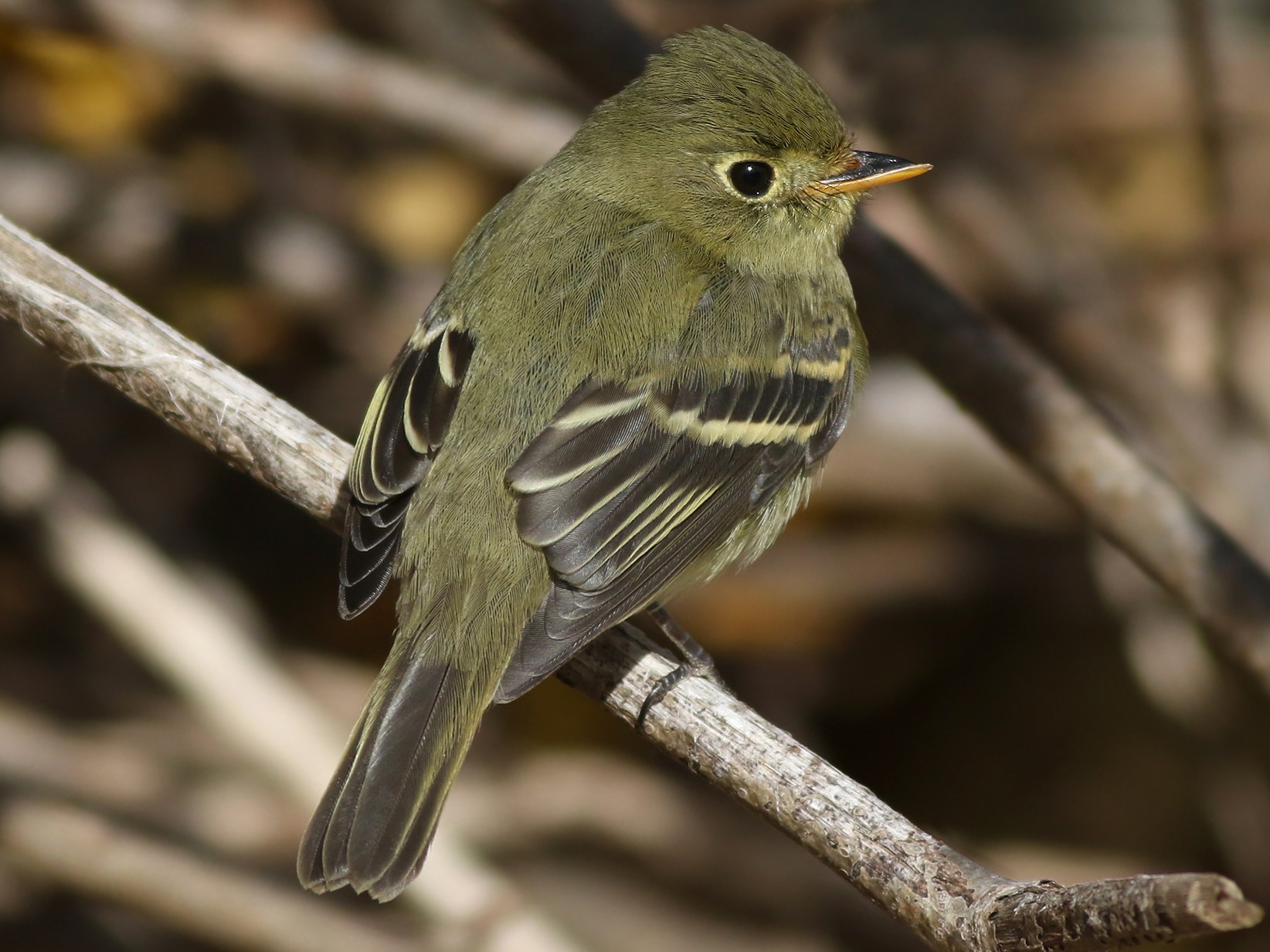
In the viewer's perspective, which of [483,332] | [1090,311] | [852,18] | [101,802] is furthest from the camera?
[852,18]

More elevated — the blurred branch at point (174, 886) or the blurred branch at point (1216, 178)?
the blurred branch at point (1216, 178)

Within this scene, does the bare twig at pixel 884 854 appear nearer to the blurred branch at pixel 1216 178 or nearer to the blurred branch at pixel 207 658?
the blurred branch at pixel 207 658

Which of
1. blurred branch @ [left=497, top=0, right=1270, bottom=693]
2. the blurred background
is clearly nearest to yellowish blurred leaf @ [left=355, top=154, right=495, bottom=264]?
the blurred background

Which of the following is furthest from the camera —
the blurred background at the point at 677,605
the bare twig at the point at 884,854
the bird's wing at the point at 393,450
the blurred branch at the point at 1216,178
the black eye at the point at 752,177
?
the blurred background at the point at 677,605

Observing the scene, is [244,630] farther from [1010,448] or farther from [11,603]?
[1010,448]

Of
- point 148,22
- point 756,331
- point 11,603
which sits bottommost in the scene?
point 11,603

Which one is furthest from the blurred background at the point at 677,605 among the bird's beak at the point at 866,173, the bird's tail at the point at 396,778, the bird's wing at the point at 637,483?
the bird's tail at the point at 396,778

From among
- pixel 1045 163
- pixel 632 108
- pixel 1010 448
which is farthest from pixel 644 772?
pixel 1045 163

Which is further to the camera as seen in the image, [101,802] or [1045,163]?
[1045,163]
